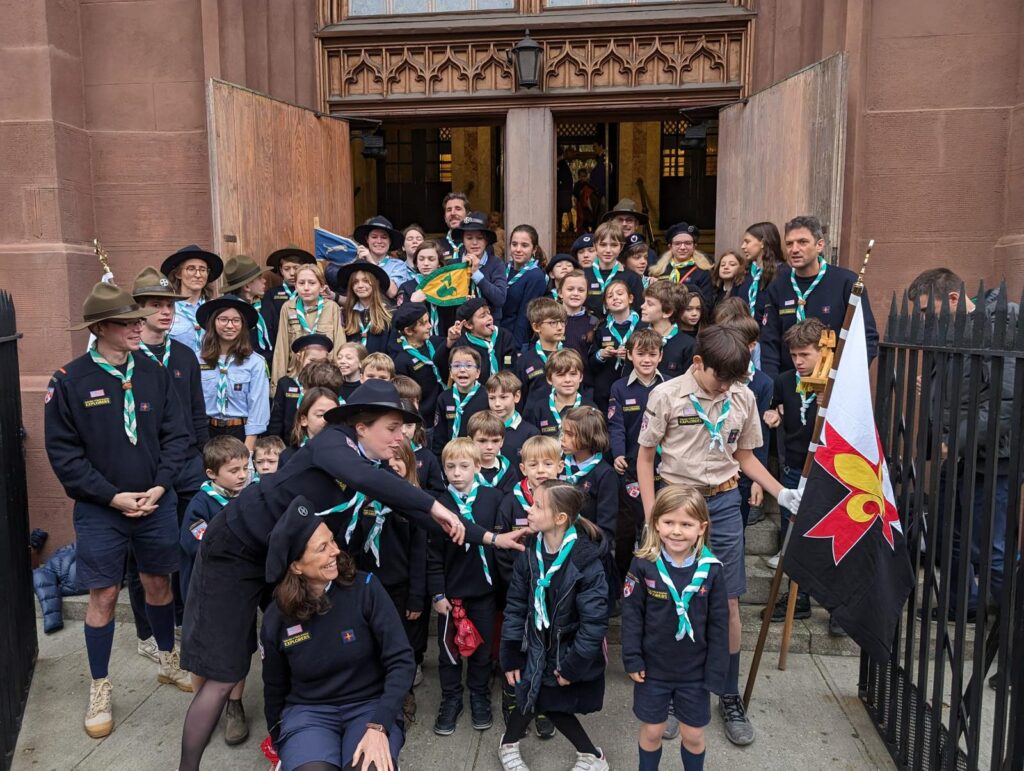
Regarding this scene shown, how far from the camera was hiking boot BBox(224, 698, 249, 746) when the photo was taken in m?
3.98

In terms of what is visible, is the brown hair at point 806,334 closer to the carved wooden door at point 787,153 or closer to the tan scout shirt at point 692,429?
the tan scout shirt at point 692,429

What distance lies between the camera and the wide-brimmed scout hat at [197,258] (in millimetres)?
5918

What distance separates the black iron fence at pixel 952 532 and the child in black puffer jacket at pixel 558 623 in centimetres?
143

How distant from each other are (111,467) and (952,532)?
13.7 feet

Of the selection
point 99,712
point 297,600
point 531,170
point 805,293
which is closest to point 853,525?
point 805,293

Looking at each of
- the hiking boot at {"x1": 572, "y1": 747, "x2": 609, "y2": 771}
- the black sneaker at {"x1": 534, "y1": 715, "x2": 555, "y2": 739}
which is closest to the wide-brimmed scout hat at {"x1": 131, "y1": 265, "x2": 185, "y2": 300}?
the black sneaker at {"x1": 534, "y1": 715, "x2": 555, "y2": 739}

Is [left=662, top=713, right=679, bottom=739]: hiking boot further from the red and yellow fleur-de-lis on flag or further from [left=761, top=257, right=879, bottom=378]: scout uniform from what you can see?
[left=761, top=257, right=879, bottom=378]: scout uniform

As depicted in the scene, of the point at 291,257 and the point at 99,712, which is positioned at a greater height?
the point at 291,257

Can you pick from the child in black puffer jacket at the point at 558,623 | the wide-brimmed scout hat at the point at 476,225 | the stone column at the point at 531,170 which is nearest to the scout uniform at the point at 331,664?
the child in black puffer jacket at the point at 558,623

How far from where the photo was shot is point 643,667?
3.37 meters

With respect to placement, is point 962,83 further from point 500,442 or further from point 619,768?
point 619,768

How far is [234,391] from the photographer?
5441mm

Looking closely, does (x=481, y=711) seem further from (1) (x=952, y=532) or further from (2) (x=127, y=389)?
(2) (x=127, y=389)

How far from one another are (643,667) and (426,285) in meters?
3.65
